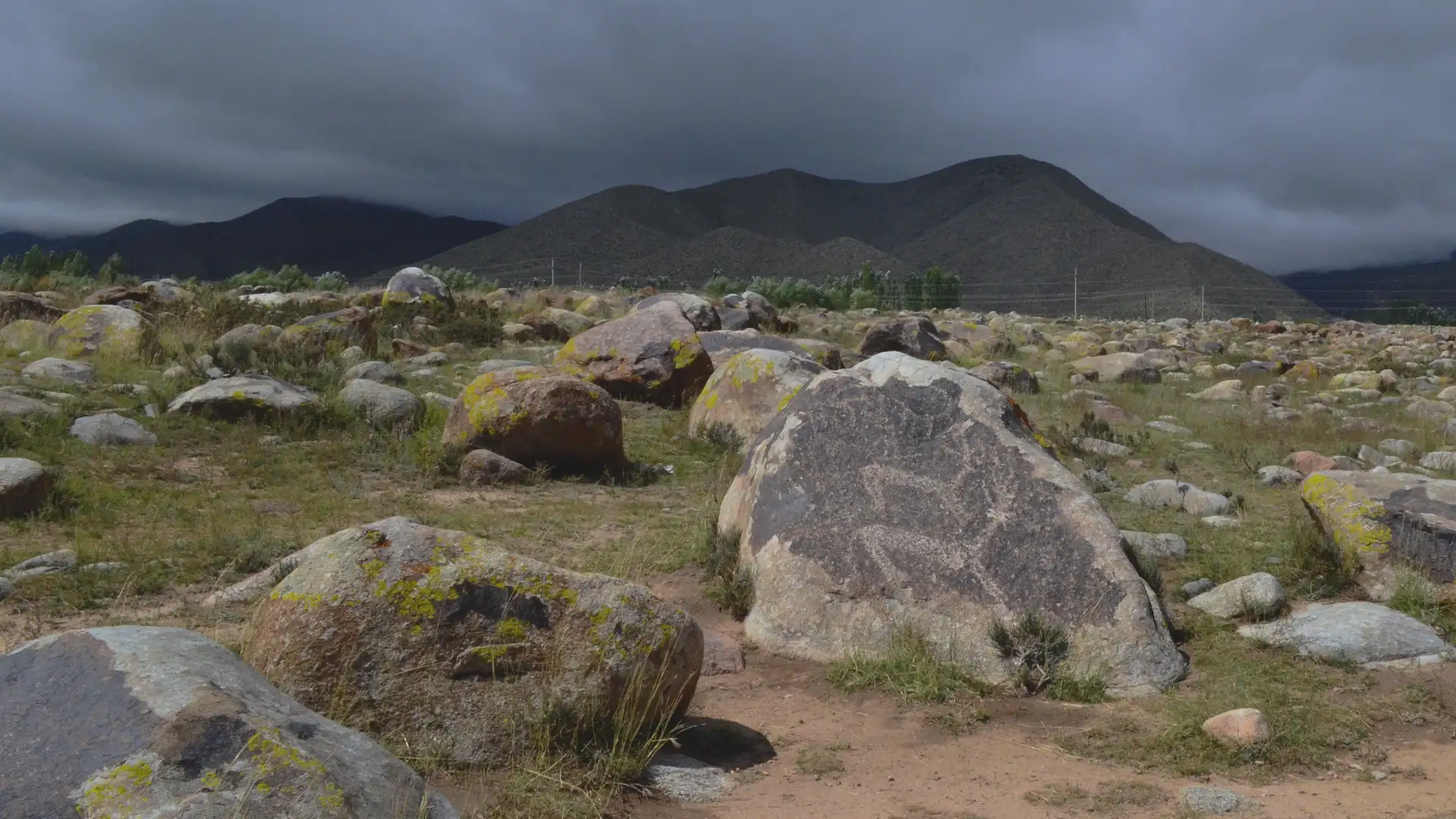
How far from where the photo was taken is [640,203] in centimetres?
9106

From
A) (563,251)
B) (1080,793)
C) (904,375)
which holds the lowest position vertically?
(1080,793)

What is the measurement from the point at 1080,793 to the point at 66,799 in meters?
3.17

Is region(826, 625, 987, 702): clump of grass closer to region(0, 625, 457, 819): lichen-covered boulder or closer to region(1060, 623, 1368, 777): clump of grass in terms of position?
region(1060, 623, 1368, 777): clump of grass

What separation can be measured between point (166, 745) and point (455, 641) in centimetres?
138

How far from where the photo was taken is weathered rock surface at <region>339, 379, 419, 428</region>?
10492 mm

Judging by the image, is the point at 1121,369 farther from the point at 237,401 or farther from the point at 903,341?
the point at 237,401

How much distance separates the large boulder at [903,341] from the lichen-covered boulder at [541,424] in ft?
31.8

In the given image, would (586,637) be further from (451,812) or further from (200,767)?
(200,767)

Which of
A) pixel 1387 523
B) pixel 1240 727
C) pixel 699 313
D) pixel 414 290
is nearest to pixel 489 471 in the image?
pixel 1240 727

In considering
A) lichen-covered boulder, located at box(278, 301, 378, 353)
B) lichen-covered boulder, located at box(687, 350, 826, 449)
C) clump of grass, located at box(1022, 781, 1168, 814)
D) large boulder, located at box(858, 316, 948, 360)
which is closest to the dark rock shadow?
clump of grass, located at box(1022, 781, 1168, 814)

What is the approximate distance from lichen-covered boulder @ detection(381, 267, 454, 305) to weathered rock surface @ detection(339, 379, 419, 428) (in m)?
9.82

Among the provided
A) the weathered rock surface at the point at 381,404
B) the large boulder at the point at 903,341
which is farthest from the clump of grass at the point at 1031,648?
the large boulder at the point at 903,341

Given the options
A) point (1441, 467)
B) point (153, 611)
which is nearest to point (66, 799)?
point (153, 611)

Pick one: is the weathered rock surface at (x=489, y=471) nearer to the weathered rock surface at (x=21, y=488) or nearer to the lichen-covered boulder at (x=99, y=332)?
the weathered rock surface at (x=21, y=488)
